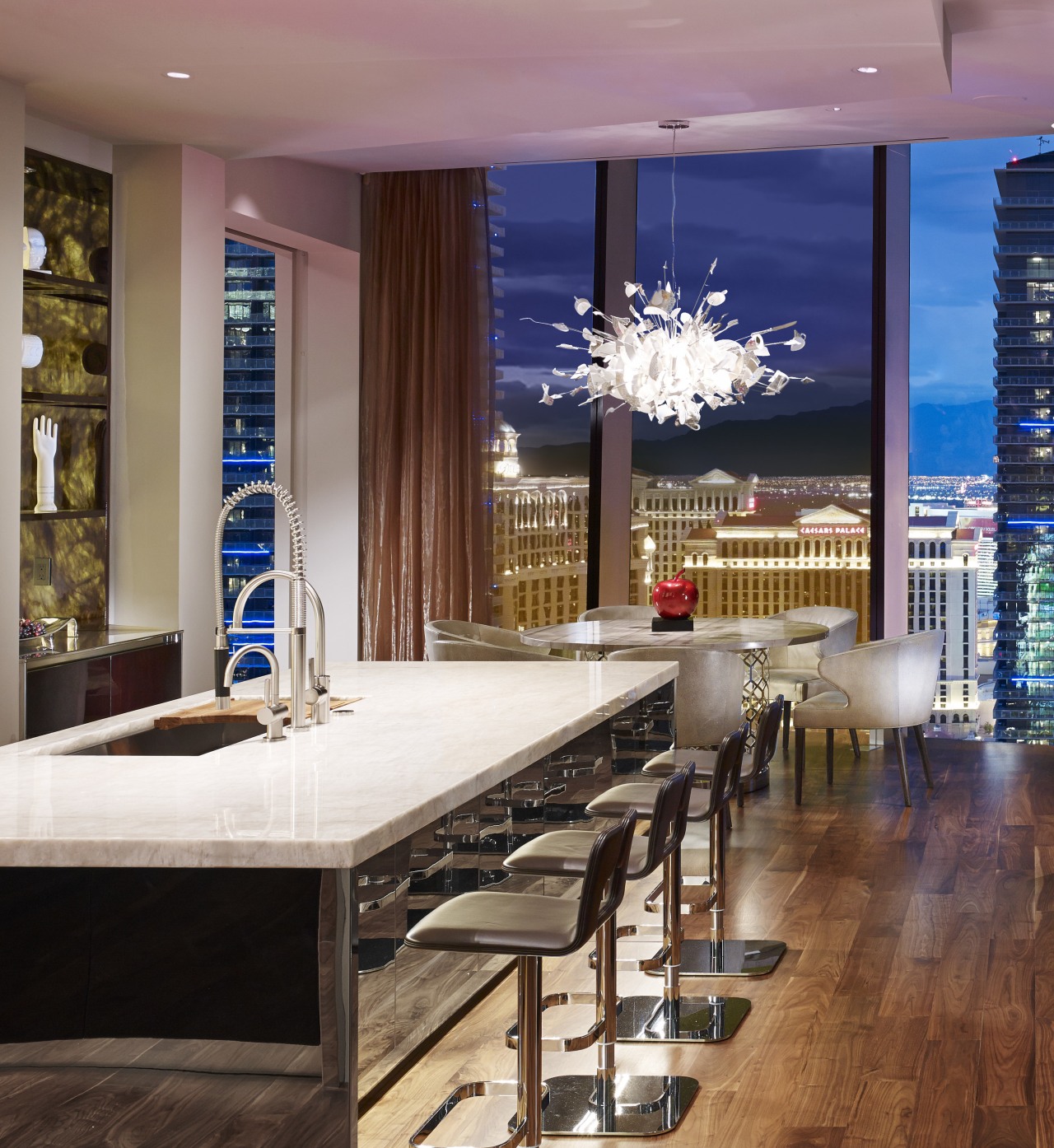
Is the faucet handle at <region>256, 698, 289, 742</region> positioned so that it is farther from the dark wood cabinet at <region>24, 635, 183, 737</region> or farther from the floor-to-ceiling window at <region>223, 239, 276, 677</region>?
the floor-to-ceiling window at <region>223, 239, 276, 677</region>

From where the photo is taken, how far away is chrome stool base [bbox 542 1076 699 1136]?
318 centimetres

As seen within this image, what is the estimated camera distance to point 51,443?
609 centimetres

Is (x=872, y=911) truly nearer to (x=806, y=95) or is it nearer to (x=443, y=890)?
(x=443, y=890)

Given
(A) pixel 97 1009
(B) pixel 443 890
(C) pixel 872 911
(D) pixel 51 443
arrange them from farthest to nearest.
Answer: (D) pixel 51 443 < (C) pixel 872 911 < (B) pixel 443 890 < (A) pixel 97 1009

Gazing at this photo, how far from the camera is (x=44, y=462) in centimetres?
604

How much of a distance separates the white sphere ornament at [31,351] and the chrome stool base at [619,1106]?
3.77 m

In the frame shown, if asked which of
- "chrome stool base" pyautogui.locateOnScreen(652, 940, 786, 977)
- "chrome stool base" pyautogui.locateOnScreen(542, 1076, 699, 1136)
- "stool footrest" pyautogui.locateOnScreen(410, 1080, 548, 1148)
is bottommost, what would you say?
"chrome stool base" pyautogui.locateOnScreen(542, 1076, 699, 1136)

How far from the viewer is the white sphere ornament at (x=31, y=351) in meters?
5.80

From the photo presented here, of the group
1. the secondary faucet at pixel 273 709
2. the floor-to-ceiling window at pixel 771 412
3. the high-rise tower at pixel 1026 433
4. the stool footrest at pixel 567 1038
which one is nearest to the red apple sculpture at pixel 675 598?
the floor-to-ceiling window at pixel 771 412

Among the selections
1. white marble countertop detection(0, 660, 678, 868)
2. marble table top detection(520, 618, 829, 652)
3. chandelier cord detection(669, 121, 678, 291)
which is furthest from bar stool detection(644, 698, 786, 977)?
chandelier cord detection(669, 121, 678, 291)

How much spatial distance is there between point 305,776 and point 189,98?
144 inches

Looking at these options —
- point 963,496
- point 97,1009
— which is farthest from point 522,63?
point 963,496

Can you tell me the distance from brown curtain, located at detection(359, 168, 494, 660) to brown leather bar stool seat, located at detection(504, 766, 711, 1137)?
205 inches

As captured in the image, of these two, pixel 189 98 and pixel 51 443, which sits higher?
pixel 189 98
